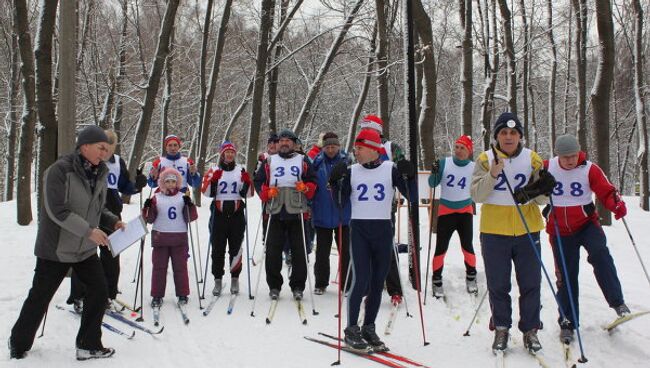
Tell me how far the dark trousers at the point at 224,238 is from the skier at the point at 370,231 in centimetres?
230

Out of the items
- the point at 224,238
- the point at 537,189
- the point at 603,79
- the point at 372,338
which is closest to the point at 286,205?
the point at 224,238

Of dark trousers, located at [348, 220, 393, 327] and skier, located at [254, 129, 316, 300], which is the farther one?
skier, located at [254, 129, 316, 300]

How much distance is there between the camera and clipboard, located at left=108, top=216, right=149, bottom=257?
14.0 feet

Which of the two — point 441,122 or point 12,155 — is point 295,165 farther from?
point 441,122

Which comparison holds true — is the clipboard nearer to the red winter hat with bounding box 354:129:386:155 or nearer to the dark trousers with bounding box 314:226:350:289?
the red winter hat with bounding box 354:129:386:155

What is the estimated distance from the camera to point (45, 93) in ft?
25.3

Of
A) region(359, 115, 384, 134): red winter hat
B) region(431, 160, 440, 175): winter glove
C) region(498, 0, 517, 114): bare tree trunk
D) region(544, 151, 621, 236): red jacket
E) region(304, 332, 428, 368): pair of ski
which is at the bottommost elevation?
region(304, 332, 428, 368): pair of ski

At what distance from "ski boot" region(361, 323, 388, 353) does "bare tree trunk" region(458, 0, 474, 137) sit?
676 cm

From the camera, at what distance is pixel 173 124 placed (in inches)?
1056

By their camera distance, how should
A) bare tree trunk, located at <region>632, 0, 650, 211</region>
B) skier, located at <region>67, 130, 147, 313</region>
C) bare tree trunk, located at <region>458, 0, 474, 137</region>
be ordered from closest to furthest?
skier, located at <region>67, 130, 147, 313</region> → bare tree trunk, located at <region>458, 0, 474, 137</region> → bare tree trunk, located at <region>632, 0, 650, 211</region>

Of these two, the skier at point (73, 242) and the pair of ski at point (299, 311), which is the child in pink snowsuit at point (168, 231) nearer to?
the pair of ski at point (299, 311)

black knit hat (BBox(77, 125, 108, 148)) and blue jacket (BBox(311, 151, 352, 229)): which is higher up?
black knit hat (BBox(77, 125, 108, 148))

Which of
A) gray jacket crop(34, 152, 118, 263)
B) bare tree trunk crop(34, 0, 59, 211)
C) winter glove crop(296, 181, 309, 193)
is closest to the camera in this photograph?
gray jacket crop(34, 152, 118, 263)

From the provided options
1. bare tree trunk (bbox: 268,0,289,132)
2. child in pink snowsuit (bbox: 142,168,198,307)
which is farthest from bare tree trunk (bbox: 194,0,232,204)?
child in pink snowsuit (bbox: 142,168,198,307)
